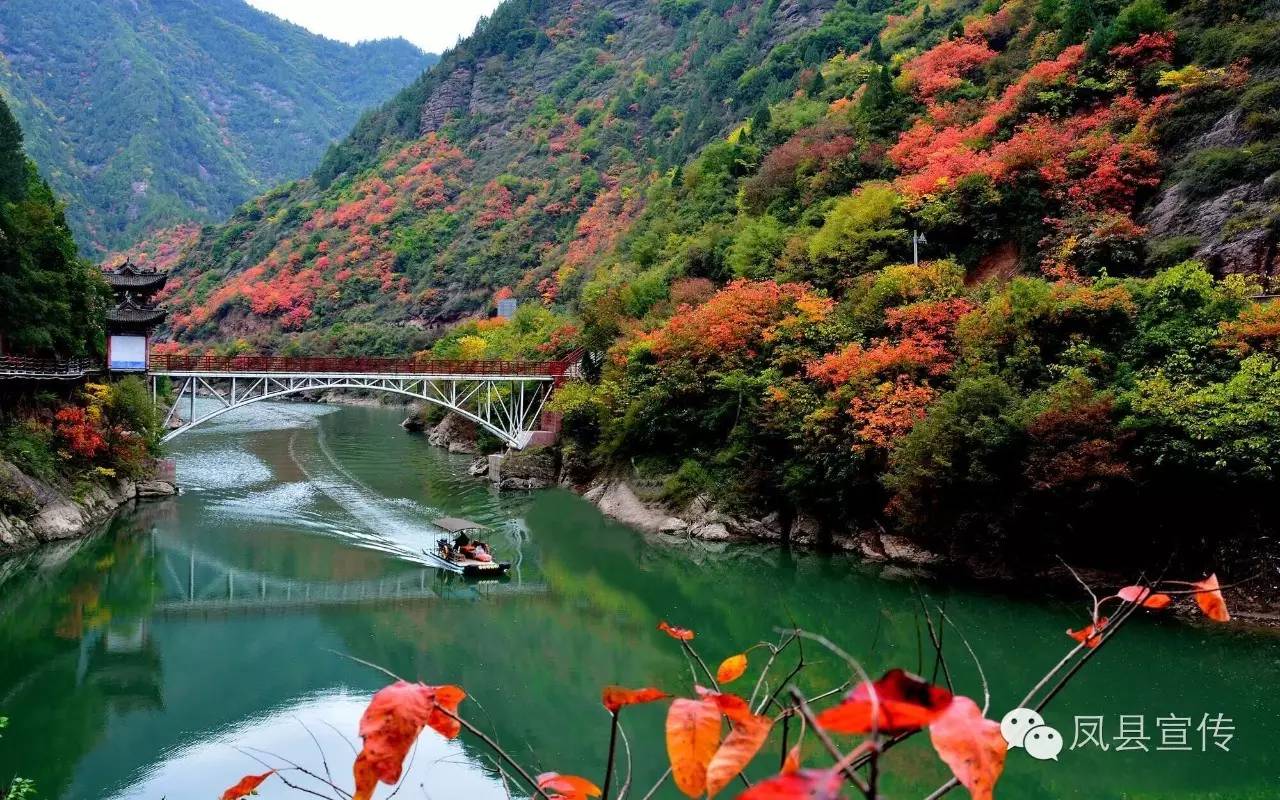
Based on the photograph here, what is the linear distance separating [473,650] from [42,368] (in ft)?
48.6

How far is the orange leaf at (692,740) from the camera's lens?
1856mm

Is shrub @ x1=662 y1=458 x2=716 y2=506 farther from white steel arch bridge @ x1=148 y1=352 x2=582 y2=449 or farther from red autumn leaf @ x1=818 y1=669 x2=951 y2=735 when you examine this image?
red autumn leaf @ x1=818 y1=669 x2=951 y2=735

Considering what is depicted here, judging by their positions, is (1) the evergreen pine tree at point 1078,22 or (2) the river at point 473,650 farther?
(1) the evergreen pine tree at point 1078,22

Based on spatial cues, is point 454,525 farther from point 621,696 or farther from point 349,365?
point 621,696

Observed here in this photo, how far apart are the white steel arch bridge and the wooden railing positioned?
2845mm

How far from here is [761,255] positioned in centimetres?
2872

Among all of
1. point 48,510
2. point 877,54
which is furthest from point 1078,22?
point 48,510

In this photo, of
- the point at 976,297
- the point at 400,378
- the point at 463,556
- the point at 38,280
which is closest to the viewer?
the point at 463,556

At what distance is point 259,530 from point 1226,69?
1072 inches

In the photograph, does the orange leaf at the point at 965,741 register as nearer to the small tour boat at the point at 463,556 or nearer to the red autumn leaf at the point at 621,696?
the red autumn leaf at the point at 621,696

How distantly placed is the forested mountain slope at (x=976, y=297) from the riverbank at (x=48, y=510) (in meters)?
13.2

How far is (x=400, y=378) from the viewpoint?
29.8 meters

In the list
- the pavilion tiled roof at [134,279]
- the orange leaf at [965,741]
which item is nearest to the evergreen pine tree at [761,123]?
the pavilion tiled roof at [134,279]

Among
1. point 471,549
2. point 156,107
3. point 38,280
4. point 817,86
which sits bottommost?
point 471,549
